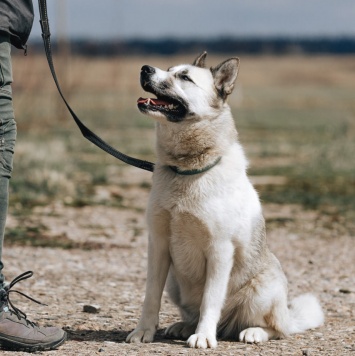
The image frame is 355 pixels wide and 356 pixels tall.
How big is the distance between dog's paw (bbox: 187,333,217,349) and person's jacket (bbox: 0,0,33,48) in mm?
1858

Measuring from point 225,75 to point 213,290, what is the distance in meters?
1.33

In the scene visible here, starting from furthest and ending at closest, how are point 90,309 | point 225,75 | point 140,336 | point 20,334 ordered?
point 90,309 < point 225,75 < point 140,336 < point 20,334

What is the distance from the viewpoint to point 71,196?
10.8m

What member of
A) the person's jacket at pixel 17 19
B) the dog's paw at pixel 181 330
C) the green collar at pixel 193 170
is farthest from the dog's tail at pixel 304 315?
the person's jacket at pixel 17 19

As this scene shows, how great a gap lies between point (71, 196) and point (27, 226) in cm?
211

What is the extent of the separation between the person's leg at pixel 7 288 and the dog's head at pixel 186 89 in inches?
32.4

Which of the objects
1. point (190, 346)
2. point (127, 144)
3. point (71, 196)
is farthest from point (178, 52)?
point (190, 346)

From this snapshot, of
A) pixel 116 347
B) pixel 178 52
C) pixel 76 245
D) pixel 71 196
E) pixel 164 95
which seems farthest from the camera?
pixel 178 52

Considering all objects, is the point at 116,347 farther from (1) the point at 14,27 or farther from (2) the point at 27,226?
(2) the point at 27,226

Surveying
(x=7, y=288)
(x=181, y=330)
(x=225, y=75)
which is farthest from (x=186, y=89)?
(x=7, y=288)

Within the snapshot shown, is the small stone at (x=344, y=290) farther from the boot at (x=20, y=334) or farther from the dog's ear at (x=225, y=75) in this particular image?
the boot at (x=20, y=334)

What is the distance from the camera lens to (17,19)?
13.5ft

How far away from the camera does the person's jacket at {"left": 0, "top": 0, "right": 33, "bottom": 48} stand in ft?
13.2

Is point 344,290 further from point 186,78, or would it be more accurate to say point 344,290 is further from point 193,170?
point 186,78
